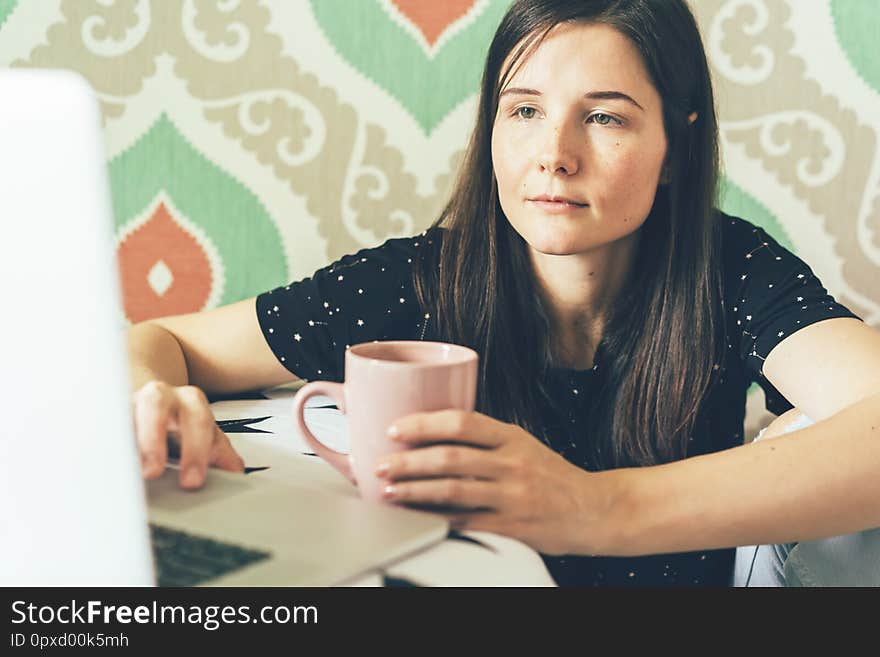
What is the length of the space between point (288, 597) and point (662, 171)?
0.63m

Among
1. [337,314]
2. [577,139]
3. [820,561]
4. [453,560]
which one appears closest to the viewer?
[453,560]

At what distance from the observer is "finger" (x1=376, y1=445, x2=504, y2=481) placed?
43 centimetres

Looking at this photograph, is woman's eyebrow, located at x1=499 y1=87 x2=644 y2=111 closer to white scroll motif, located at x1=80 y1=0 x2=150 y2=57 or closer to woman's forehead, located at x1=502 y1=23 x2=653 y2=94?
woman's forehead, located at x1=502 y1=23 x2=653 y2=94

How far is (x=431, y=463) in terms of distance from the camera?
0.43 m

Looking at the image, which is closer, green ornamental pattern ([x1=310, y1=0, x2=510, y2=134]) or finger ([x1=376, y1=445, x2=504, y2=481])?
finger ([x1=376, y1=445, x2=504, y2=481])

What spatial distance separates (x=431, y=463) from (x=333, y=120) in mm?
768

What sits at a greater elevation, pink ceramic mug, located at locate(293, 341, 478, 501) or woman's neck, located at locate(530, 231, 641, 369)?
woman's neck, located at locate(530, 231, 641, 369)

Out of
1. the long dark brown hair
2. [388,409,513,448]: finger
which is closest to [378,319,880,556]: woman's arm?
[388,409,513,448]: finger

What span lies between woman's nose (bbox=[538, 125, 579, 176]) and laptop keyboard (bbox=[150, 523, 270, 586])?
0.46m

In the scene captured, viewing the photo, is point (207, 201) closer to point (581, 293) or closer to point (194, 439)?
point (581, 293)

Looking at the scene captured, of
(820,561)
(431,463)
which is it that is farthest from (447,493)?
(820,561)

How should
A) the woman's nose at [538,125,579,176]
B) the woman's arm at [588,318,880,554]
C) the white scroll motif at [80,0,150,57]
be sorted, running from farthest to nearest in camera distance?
the white scroll motif at [80,0,150,57], the woman's nose at [538,125,579,176], the woman's arm at [588,318,880,554]

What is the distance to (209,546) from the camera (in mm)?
383

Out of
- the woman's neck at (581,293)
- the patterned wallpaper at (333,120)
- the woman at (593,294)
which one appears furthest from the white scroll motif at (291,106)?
the woman's neck at (581,293)
